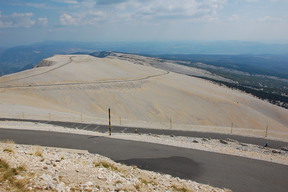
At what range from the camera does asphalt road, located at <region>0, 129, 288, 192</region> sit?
37.7ft

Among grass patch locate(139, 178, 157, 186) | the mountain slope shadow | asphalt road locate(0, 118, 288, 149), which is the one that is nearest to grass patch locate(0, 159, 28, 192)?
grass patch locate(139, 178, 157, 186)

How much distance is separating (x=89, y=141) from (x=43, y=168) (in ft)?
27.7

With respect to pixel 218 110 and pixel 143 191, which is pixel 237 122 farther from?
pixel 143 191

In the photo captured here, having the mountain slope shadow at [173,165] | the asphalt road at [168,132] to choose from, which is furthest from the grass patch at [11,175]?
the asphalt road at [168,132]

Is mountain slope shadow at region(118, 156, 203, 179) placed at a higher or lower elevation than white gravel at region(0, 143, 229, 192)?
lower

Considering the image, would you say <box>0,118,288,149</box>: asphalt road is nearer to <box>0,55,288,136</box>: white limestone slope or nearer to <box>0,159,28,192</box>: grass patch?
<box>0,55,288,136</box>: white limestone slope

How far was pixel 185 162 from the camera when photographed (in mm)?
13844

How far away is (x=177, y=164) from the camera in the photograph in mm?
13484

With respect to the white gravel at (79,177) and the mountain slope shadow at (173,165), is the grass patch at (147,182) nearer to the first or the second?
the white gravel at (79,177)

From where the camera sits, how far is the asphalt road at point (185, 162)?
11.5 metres

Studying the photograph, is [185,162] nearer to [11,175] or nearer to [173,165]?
[173,165]

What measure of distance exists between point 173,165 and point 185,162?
95 centimetres

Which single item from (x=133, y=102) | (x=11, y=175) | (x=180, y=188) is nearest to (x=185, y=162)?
(x=180, y=188)

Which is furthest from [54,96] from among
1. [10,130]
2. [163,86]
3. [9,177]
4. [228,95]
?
[228,95]
